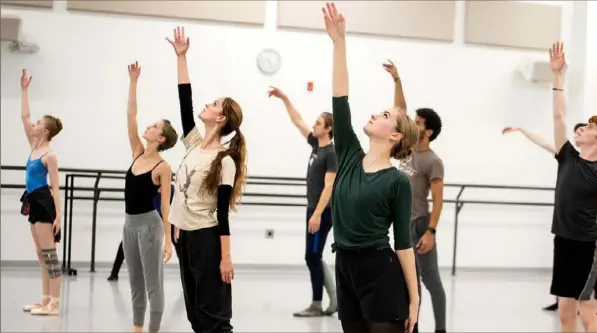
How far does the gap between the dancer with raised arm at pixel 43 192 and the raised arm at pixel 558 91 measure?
7.43 ft

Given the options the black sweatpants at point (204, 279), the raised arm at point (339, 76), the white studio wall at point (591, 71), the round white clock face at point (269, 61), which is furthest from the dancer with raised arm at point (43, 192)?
the round white clock face at point (269, 61)

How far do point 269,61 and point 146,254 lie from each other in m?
4.22

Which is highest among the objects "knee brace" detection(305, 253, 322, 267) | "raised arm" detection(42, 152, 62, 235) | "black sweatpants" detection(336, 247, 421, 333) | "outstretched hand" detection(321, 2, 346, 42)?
"outstretched hand" detection(321, 2, 346, 42)

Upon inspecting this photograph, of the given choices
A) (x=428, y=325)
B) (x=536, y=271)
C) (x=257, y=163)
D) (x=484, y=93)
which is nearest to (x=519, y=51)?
(x=484, y=93)

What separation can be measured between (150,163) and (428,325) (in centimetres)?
255

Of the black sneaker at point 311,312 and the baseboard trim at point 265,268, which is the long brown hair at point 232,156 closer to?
the baseboard trim at point 265,268

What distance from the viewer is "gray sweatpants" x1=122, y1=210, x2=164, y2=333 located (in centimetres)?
346

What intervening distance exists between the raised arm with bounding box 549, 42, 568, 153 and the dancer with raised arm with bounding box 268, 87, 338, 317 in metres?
1.62

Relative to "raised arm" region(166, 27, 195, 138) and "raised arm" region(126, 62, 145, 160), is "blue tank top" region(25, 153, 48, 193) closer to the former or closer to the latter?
"raised arm" region(126, 62, 145, 160)

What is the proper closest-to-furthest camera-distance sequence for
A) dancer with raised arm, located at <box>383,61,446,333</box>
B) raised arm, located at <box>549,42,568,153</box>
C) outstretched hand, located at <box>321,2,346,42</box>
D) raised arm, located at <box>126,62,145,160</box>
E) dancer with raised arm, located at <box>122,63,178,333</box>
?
outstretched hand, located at <box>321,2,346,42</box> < raised arm, located at <box>549,42,568,153</box> < raised arm, located at <box>126,62,145,160</box> < dancer with raised arm, located at <box>122,63,178,333</box> < dancer with raised arm, located at <box>383,61,446,333</box>

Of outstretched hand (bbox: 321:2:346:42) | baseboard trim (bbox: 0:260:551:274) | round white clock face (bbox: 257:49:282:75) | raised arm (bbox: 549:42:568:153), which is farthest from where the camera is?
round white clock face (bbox: 257:49:282:75)

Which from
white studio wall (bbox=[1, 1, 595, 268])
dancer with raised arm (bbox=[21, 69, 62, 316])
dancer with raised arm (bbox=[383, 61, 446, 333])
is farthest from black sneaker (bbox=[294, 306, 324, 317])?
dancer with raised arm (bbox=[21, 69, 62, 316])

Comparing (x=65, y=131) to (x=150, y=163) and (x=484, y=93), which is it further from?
(x=484, y=93)

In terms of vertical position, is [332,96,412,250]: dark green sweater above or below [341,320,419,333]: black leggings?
above
